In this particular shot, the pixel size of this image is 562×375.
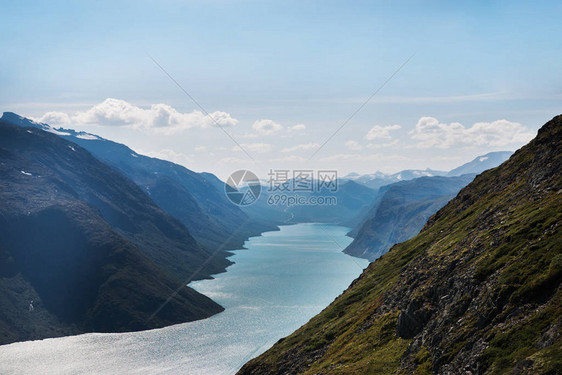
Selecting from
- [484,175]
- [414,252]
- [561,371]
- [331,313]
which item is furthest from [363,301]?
[561,371]

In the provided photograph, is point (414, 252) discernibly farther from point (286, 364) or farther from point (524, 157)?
point (286, 364)

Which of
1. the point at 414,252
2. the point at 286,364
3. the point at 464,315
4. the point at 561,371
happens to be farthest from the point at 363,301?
the point at 561,371

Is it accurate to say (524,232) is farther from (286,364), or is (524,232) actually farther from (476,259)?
(286,364)

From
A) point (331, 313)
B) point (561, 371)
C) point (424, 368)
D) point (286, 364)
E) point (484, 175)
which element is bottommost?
point (286, 364)

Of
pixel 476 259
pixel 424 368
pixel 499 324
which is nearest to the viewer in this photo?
pixel 499 324

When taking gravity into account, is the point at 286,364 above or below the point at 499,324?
below

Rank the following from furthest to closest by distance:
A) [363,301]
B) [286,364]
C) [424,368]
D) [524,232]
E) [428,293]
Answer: [363,301], [286,364], [428,293], [524,232], [424,368]

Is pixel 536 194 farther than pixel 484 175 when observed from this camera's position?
No
